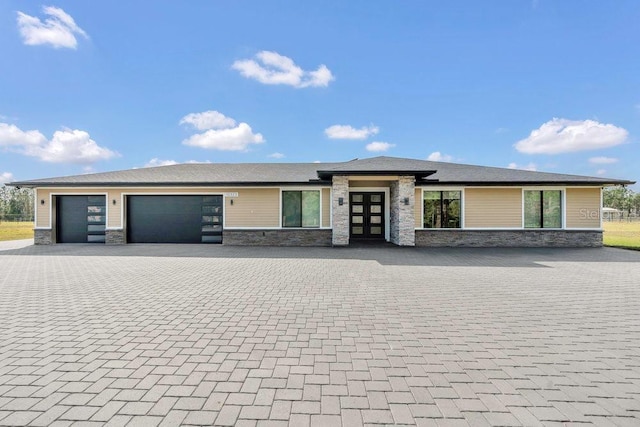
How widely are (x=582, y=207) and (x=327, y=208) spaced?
1193cm

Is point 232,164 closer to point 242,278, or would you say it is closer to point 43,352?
point 242,278

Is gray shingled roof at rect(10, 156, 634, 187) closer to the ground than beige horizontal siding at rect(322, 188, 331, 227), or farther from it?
farther from it

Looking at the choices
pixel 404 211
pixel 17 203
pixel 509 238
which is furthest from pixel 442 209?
pixel 17 203

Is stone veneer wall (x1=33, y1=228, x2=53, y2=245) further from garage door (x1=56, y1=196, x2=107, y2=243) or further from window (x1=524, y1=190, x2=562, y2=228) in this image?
window (x1=524, y1=190, x2=562, y2=228)

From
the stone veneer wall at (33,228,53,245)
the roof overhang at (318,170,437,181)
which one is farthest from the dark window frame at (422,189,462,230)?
the stone veneer wall at (33,228,53,245)

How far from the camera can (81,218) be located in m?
15.1

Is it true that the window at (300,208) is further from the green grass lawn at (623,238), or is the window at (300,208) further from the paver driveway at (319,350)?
the green grass lawn at (623,238)

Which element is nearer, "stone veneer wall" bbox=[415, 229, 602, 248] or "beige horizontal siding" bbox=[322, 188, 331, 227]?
"stone veneer wall" bbox=[415, 229, 602, 248]

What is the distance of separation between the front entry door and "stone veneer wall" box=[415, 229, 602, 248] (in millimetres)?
2375

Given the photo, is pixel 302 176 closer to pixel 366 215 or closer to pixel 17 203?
pixel 366 215

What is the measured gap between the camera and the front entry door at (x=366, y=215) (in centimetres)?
1555

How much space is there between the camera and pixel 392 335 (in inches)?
154

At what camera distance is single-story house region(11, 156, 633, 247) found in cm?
1355

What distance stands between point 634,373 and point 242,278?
6.72 meters
